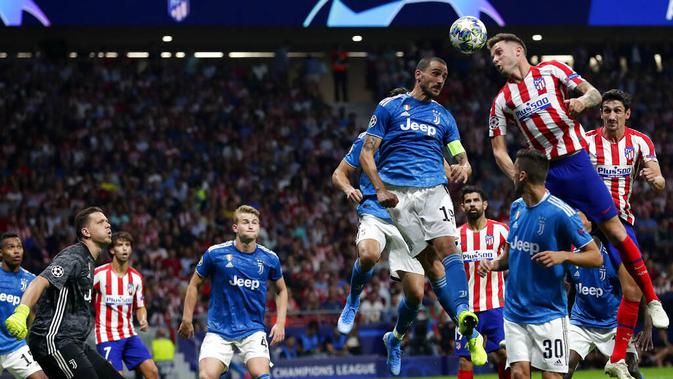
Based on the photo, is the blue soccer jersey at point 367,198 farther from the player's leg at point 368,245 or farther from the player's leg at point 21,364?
the player's leg at point 21,364

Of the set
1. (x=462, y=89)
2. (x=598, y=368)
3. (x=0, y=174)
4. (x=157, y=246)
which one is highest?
(x=462, y=89)

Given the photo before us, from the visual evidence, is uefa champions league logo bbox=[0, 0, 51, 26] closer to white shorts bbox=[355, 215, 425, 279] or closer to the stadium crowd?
the stadium crowd

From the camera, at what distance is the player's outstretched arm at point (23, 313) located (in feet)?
30.4

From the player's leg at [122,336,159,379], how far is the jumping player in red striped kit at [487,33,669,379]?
6303mm

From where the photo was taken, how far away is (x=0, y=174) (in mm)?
26656

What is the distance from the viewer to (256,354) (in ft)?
37.2

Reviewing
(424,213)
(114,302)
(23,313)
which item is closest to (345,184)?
(424,213)

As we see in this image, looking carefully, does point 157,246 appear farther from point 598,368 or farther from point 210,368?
point 210,368

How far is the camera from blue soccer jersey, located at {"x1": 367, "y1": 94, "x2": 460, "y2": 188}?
423 inches

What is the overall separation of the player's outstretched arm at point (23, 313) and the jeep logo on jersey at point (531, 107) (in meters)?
4.72

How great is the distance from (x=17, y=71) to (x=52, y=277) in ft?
69.5

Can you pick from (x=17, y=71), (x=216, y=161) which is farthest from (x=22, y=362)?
(x=17, y=71)

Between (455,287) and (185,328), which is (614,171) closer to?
(455,287)

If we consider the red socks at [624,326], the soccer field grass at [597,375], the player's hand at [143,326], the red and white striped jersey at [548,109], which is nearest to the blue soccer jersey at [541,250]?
the red and white striped jersey at [548,109]
